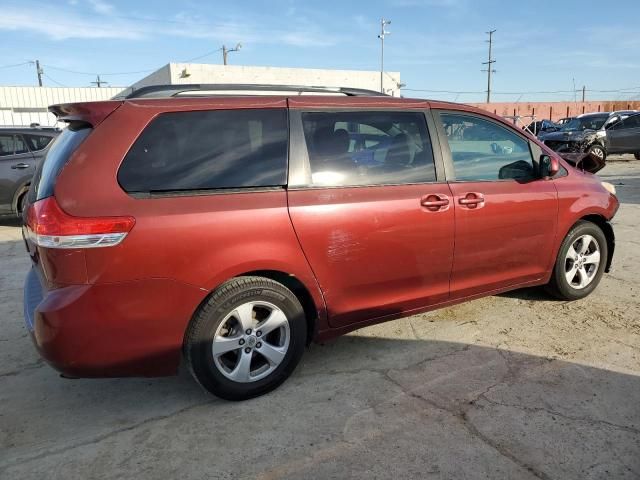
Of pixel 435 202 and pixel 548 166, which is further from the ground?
pixel 548 166

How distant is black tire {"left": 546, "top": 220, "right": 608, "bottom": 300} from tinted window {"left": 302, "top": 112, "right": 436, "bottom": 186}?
1563mm

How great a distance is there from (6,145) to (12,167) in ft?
1.37

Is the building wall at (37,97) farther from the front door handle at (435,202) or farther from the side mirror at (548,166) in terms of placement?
the front door handle at (435,202)

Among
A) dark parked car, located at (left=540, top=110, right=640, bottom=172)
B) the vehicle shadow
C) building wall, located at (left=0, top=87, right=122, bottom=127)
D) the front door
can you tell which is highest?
building wall, located at (left=0, top=87, right=122, bottom=127)

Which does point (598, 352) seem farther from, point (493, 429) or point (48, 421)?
point (48, 421)

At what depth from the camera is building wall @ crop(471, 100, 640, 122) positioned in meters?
42.8

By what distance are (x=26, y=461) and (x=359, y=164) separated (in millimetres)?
2465

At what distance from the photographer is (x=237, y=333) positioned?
116 inches

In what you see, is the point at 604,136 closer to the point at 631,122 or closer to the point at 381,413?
the point at 631,122

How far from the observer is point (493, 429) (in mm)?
2674

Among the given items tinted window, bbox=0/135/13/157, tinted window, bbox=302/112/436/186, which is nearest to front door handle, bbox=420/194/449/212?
tinted window, bbox=302/112/436/186

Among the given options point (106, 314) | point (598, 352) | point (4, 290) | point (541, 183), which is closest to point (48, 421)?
point (106, 314)

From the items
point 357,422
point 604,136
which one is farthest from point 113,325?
point 604,136

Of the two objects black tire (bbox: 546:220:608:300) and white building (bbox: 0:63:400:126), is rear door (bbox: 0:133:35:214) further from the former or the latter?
white building (bbox: 0:63:400:126)
